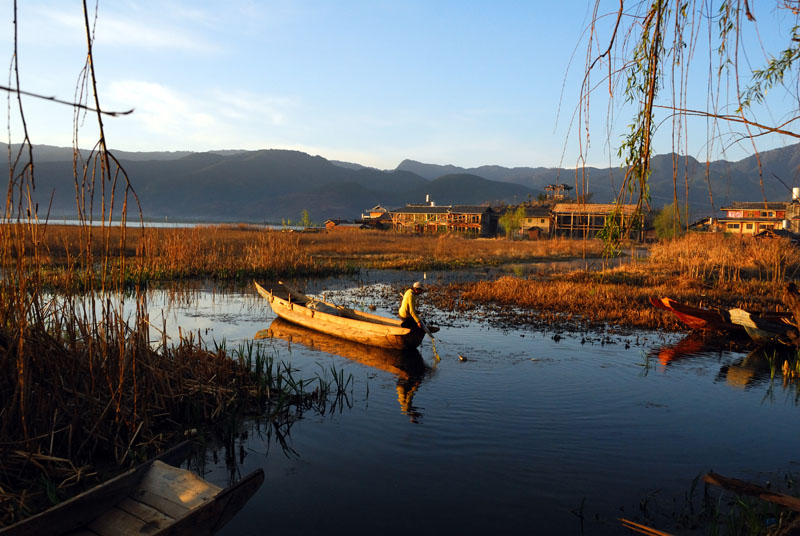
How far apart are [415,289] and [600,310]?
8.83 metres

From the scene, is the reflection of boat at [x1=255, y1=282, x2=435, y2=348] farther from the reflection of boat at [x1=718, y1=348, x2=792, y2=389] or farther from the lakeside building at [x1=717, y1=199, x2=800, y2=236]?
the lakeside building at [x1=717, y1=199, x2=800, y2=236]

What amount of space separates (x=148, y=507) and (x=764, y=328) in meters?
15.3

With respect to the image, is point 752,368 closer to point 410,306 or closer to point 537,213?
point 410,306

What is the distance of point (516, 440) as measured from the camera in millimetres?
8352

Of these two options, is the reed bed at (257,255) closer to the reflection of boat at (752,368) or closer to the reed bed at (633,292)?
the reed bed at (633,292)

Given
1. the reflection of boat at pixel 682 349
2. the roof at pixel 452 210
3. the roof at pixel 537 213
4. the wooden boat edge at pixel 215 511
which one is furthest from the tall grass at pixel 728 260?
the roof at pixel 452 210

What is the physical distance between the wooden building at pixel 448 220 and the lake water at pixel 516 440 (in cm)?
6670

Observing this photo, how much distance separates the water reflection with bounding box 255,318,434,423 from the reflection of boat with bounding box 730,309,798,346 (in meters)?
9.02

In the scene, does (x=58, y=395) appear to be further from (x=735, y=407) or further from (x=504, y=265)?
(x=504, y=265)

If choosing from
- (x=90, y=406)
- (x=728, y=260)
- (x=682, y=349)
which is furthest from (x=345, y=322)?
(x=728, y=260)

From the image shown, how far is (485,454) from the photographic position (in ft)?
25.8

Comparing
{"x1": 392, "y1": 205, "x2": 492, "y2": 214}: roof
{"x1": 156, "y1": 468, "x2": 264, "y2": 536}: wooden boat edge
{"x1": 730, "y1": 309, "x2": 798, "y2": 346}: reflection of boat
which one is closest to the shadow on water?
{"x1": 730, "y1": 309, "x2": 798, "y2": 346}: reflection of boat

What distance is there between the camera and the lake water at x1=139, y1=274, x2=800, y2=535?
637cm

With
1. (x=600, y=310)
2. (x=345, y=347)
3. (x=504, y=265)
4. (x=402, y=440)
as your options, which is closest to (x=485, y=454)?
(x=402, y=440)
